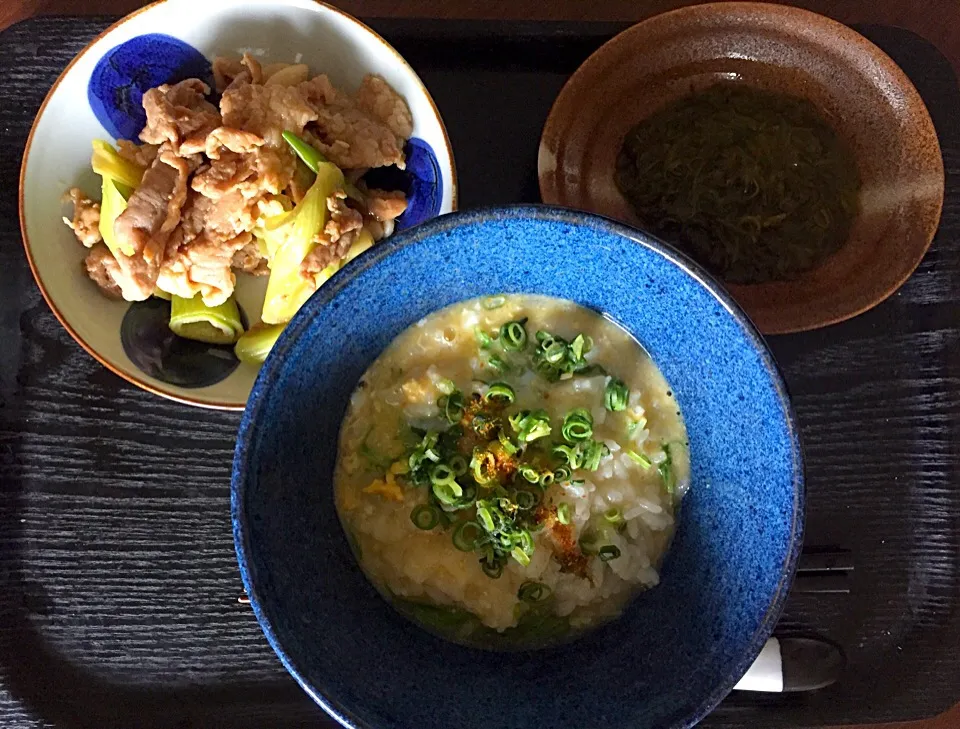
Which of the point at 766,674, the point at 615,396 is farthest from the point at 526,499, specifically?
the point at 766,674

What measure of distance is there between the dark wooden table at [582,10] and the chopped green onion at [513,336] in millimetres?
993

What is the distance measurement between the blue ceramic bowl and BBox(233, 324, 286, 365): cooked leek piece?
302 mm

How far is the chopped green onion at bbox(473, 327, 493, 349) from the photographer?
5.68 feet

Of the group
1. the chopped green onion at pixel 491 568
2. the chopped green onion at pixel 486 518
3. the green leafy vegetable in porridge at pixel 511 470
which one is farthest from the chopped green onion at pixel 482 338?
the chopped green onion at pixel 491 568

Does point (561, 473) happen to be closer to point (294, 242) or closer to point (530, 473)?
point (530, 473)

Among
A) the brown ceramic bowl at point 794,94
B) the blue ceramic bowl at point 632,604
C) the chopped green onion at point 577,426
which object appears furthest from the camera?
the brown ceramic bowl at point 794,94

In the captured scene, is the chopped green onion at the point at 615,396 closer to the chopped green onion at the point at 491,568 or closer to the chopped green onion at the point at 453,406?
the chopped green onion at the point at 453,406

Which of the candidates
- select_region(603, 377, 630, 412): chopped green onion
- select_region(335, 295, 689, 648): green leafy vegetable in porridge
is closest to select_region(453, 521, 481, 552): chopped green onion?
select_region(335, 295, 689, 648): green leafy vegetable in porridge

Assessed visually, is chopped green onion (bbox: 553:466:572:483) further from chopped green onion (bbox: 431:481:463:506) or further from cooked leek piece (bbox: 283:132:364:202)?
cooked leek piece (bbox: 283:132:364:202)

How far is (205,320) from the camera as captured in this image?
1907mm

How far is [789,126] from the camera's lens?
7.00 ft

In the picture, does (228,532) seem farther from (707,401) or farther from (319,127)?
(707,401)

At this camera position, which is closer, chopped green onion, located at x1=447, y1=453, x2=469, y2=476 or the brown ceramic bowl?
chopped green onion, located at x1=447, y1=453, x2=469, y2=476

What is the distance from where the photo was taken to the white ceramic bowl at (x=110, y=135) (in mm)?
1833
